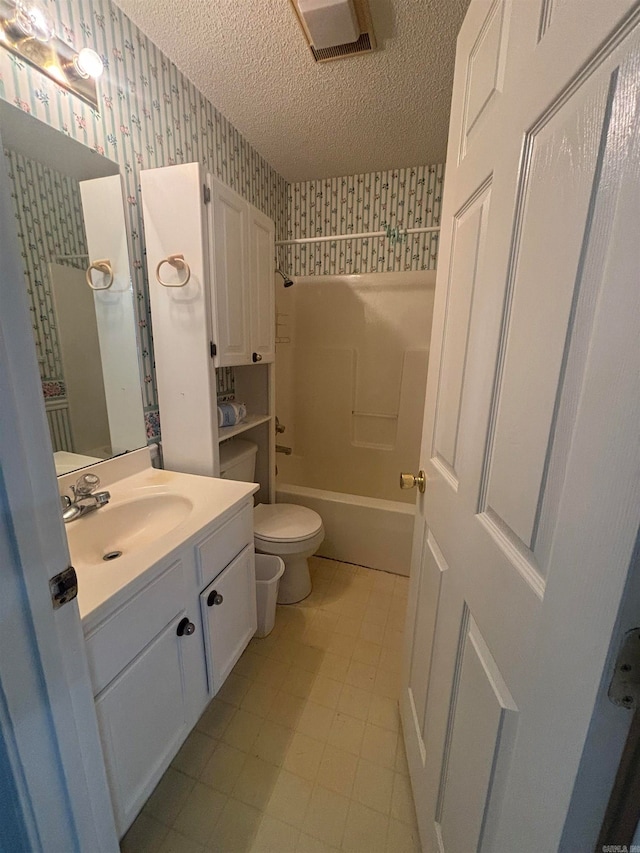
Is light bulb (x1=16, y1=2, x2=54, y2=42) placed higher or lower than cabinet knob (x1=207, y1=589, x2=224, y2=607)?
higher

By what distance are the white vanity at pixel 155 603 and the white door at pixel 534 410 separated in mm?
679

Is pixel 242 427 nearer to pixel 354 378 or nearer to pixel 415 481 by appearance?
pixel 415 481

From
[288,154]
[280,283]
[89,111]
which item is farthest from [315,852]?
[288,154]

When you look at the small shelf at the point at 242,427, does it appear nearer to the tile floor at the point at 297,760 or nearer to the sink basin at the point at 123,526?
the sink basin at the point at 123,526

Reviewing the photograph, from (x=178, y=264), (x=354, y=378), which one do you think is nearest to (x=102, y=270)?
(x=178, y=264)

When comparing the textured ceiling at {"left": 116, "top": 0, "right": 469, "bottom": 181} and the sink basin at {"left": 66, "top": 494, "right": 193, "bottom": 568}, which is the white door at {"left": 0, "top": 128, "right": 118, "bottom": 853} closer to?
the sink basin at {"left": 66, "top": 494, "right": 193, "bottom": 568}

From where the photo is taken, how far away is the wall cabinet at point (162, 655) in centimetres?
73

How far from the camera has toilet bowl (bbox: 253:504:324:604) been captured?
1643 millimetres

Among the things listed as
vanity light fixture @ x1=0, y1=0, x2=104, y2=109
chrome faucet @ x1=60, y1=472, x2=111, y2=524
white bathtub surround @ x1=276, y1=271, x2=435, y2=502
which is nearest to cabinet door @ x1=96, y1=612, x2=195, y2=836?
chrome faucet @ x1=60, y1=472, x2=111, y2=524

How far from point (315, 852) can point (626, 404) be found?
4.44ft

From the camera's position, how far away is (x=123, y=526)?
43.5 inches

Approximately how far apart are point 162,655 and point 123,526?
42 cm

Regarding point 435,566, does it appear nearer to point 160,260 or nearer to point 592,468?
point 592,468

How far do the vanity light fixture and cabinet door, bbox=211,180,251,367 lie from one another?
43cm
